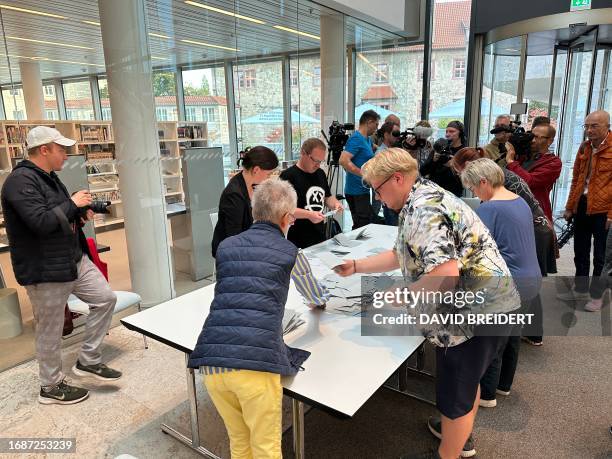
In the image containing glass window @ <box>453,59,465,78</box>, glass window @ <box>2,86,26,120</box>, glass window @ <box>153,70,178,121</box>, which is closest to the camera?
glass window @ <box>2,86,26,120</box>

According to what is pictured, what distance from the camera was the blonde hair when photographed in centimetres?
150

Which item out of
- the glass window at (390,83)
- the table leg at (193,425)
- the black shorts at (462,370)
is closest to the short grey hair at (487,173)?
the black shorts at (462,370)

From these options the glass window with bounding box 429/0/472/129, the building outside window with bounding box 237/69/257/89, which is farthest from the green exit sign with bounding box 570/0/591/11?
the building outside window with bounding box 237/69/257/89

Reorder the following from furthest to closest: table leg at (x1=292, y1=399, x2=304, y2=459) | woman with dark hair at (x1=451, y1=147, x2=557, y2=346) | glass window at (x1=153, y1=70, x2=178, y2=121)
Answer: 1. glass window at (x1=153, y1=70, x2=178, y2=121)
2. woman with dark hair at (x1=451, y1=147, x2=557, y2=346)
3. table leg at (x1=292, y1=399, x2=304, y2=459)

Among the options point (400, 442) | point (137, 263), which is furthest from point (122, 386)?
point (400, 442)

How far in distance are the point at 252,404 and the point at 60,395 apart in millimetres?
1633

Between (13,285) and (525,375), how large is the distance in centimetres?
386

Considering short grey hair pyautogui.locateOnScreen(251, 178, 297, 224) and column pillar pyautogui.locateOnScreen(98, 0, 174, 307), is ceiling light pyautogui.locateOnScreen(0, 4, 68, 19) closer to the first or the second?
column pillar pyautogui.locateOnScreen(98, 0, 174, 307)

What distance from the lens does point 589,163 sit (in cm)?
354

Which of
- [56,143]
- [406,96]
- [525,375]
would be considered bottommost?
[525,375]

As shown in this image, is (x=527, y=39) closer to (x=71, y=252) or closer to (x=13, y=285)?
(x=71, y=252)

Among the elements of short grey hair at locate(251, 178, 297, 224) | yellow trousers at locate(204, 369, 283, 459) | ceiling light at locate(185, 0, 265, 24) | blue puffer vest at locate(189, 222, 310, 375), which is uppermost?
ceiling light at locate(185, 0, 265, 24)

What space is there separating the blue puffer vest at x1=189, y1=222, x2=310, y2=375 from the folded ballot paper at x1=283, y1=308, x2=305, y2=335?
361 mm

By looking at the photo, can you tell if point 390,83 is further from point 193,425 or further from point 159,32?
point 193,425
